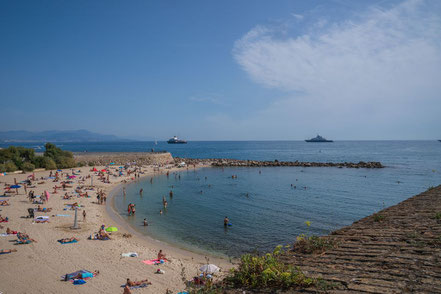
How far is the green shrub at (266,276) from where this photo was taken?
16.7 feet

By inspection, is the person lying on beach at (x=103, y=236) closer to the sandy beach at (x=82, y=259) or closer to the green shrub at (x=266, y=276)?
the sandy beach at (x=82, y=259)

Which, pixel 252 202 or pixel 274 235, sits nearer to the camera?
pixel 274 235

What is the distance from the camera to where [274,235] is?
67.6 feet

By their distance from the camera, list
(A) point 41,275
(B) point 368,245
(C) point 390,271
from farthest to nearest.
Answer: (A) point 41,275, (B) point 368,245, (C) point 390,271

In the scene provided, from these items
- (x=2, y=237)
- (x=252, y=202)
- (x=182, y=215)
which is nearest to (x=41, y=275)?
(x=2, y=237)

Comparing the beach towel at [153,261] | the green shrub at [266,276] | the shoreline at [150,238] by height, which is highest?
the green shrub at [266,276]

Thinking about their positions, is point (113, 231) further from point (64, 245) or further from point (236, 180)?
point (236, 180)

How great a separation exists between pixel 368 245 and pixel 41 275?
600 inches

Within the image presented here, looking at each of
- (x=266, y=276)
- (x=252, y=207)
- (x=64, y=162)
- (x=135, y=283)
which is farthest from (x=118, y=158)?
(x=266, y=276)

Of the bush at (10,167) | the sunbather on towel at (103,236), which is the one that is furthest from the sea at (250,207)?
the bush at (10,167)

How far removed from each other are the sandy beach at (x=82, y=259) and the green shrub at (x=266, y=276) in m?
3.51

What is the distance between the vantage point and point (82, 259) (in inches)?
609

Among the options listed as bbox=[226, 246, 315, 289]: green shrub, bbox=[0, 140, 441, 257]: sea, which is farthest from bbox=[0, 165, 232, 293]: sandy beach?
bbox=[226, 246, 315, 289]: green shrub

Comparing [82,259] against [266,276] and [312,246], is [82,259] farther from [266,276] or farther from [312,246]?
[266,276]
